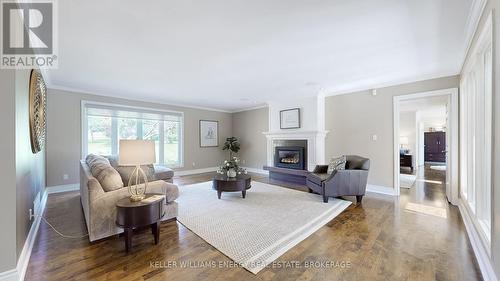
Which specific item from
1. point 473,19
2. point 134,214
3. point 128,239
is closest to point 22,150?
point 134,214

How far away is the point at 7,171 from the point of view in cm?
159

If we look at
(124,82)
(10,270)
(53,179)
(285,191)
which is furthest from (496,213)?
(53,179)

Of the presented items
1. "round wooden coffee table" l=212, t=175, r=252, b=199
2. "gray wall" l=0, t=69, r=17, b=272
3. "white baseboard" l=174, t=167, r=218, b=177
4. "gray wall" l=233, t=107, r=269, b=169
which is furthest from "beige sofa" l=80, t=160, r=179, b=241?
"gray wall" l=233, t=107, r=269, b=169

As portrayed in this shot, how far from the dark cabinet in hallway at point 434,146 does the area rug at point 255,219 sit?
9090 millimetres

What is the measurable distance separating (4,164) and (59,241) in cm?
124

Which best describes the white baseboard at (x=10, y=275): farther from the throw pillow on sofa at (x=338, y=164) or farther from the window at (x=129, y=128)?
the throw pillow on sofa at (x=338, y=164)

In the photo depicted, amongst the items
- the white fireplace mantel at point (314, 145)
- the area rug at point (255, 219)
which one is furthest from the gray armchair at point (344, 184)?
the white fireplace mantel at point (314, 145)

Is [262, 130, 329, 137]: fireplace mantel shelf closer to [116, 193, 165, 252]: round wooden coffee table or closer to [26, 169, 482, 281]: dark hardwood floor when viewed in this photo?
[26, 169, 482, 281]: dark hardwood floor

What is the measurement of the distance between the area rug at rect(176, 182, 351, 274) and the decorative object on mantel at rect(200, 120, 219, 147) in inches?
121

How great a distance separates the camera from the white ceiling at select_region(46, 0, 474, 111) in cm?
188

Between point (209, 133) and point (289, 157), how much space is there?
3102mm

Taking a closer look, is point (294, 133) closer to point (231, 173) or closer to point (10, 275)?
point (231, 173)

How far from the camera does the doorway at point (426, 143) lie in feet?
11.9

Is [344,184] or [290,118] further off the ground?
Result: [290,118]
